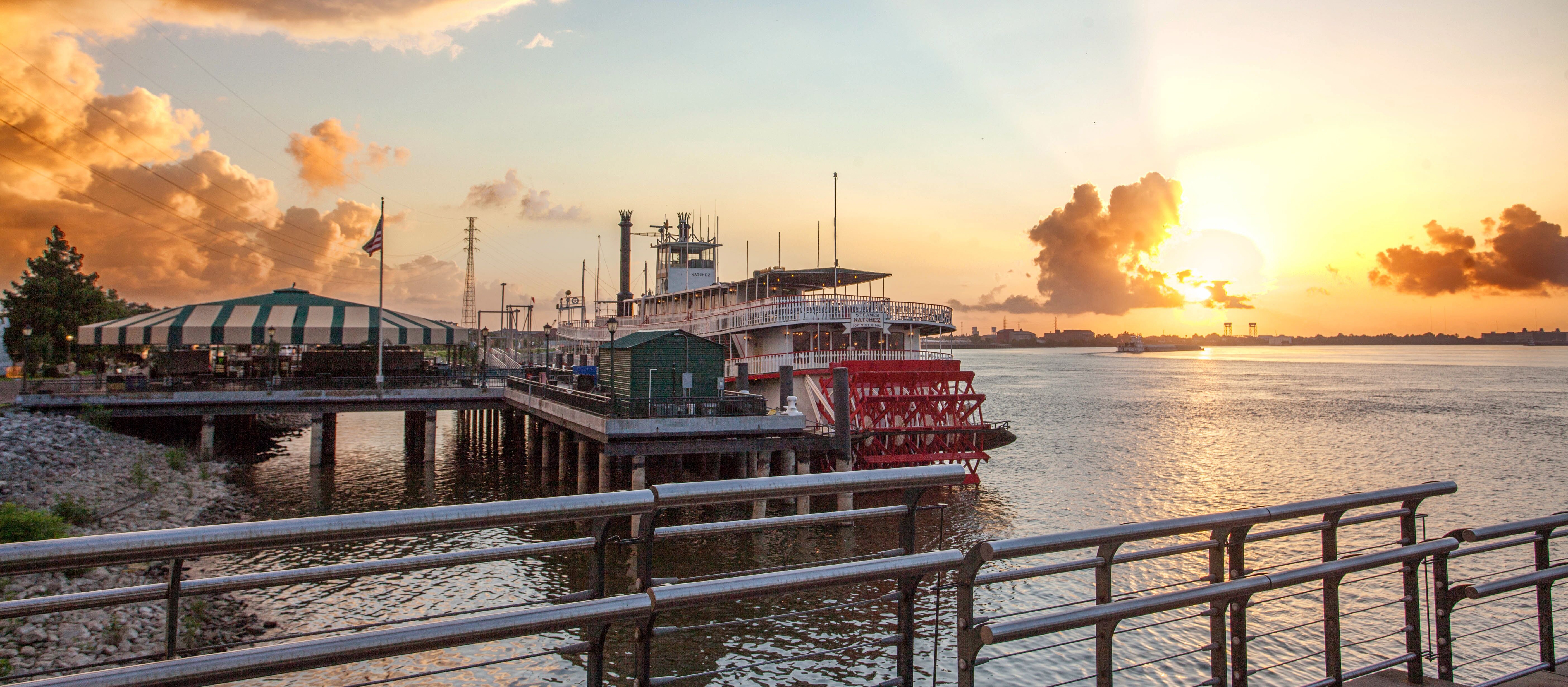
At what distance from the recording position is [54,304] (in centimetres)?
4884

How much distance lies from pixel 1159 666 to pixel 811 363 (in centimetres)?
1971

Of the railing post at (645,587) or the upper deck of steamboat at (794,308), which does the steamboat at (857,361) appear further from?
the railing post at (645,587)

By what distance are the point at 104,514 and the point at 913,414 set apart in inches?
921

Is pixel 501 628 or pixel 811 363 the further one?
pixel 811 363

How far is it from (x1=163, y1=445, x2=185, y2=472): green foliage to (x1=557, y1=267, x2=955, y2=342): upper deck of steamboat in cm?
2052

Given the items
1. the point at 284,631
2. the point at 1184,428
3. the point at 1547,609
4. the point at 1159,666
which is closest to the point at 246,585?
the point at 1547,609

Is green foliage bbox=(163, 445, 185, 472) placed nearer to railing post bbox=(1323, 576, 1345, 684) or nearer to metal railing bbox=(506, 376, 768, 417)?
metal railing bbox=(506, 376, 768, 417)

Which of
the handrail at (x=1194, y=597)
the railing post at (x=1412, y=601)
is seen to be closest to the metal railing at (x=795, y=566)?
the handrail at (x=1194, y=597)

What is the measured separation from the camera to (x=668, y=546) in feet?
69.4

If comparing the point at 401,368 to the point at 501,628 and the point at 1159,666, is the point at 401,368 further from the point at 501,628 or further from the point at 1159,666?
the point at 501,628

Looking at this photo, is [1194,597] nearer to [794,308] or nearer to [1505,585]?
[1505,585]

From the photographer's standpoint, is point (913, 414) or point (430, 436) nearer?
point (913, 414)

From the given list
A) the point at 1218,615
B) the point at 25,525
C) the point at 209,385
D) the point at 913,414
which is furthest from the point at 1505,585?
the point at 209,385

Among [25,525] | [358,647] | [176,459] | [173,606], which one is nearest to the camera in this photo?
[358,647]
